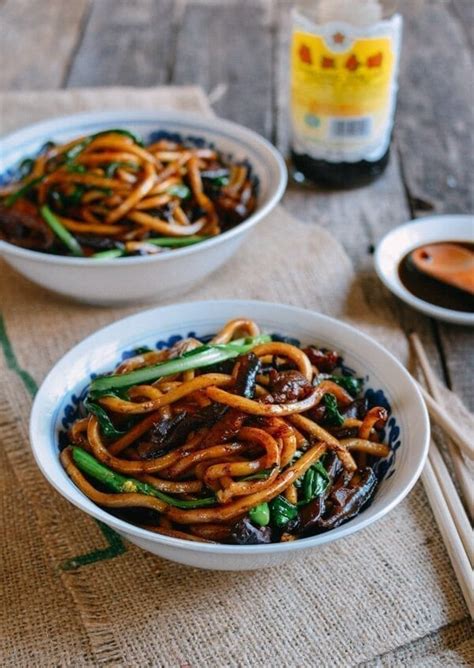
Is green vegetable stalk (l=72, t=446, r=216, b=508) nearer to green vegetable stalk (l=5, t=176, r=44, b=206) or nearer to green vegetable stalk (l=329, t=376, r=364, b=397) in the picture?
green vegetable stalk (l=329, t=376, r=364, b=397)

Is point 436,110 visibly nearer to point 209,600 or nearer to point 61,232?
point 61,232

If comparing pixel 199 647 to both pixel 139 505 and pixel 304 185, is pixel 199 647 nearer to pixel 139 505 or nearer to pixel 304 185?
pixel 139 505

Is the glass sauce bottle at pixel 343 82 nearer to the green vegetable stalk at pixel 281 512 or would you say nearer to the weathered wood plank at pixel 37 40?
the weathered wood plank at pixel 37 40

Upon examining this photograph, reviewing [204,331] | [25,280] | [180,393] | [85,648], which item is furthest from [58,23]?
[85,648]

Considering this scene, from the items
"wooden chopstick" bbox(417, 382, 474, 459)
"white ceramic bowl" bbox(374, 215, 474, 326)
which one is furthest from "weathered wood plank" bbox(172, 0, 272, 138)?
"wooden chopstick" bbox(417, 382, 474, 459)

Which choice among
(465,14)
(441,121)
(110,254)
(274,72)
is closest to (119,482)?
(110,254)

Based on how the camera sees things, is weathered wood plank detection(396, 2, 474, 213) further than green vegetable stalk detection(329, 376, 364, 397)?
Yes

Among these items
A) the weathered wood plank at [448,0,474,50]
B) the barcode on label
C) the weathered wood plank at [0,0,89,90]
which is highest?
the barcode on label
